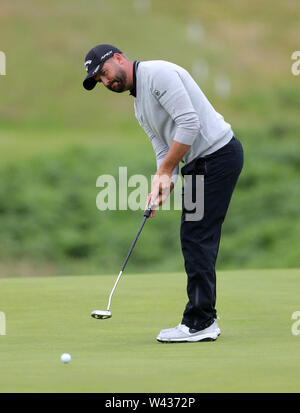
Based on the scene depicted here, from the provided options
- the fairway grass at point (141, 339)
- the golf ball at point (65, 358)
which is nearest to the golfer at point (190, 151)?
the fairway grass at point (141, 339)

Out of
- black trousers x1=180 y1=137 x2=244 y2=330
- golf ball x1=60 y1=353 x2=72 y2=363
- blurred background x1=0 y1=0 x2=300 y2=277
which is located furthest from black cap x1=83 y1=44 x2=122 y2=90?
blurred background x1=0 y1=0 x2=300 y2=277

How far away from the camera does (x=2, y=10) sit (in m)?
34.6

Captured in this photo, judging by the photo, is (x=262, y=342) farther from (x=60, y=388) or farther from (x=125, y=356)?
(x=60, y=388)

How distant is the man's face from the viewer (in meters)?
5.20

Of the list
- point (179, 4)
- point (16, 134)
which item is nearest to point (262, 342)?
point (16, 134)

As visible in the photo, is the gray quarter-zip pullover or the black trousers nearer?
the gray quarter-zip pullover

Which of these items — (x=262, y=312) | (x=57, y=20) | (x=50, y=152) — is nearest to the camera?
(x=262, y=312)

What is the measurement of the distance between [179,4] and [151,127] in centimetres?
3305

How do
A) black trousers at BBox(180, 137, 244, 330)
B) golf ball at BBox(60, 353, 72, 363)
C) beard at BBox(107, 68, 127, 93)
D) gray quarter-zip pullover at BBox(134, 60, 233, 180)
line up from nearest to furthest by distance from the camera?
golf ball at BBox(60, 353, 72, 363), gray quarter-zip pullover at BBox(134, 60, 233, 180), beard at BBox(107, 68, 127, 93), black trousers at BBox(180, 137, 244, 330)

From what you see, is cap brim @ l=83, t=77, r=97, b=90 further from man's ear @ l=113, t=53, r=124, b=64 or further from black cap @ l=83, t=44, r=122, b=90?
man's ear @ l=113, t=53, r=124, b=64

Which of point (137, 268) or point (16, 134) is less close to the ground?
point (16, 134)

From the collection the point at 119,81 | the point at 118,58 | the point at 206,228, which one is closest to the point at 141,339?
the point at 206,228

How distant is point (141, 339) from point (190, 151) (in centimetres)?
114

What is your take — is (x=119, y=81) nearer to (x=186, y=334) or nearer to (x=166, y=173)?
(x=166, y=173)
